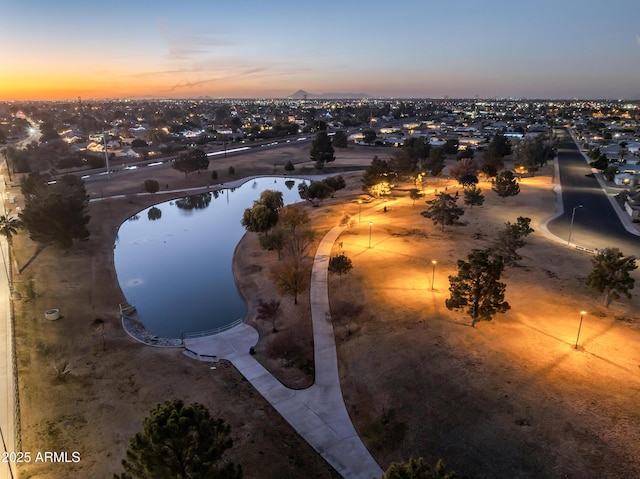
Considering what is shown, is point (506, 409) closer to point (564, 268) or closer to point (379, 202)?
point (564, 268)

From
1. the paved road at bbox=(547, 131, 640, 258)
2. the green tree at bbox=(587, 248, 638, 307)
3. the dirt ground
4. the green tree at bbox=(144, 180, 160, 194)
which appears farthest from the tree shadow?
the paved road at bbox=(547, 131, 640, 258)

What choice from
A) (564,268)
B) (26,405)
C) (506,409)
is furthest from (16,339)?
(564,268)

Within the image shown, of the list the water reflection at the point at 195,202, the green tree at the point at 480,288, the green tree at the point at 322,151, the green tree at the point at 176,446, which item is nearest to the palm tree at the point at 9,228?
the water reflection at the point at 195,202

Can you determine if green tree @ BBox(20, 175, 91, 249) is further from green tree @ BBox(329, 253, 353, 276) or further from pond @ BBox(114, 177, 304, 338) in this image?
green tree @ BBox(329, 253, 353, 276)

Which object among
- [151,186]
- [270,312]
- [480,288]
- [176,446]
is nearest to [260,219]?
[270,312]

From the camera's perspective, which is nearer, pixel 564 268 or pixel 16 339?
pixel 16 339

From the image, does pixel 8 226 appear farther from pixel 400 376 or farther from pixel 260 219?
pixel 400 376
